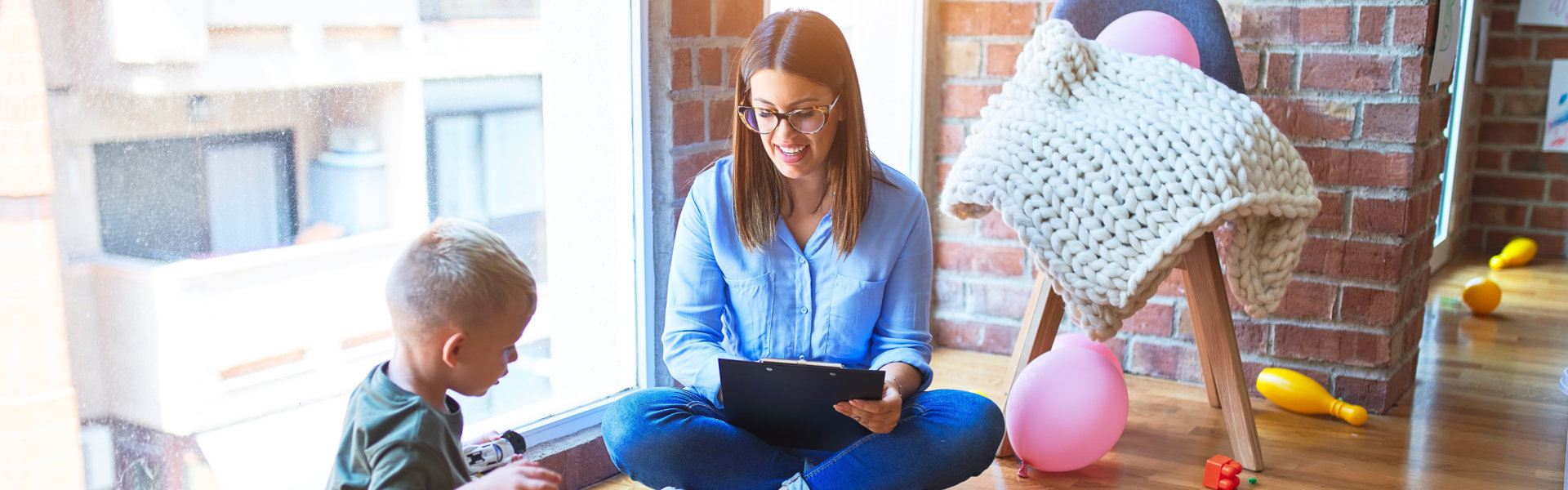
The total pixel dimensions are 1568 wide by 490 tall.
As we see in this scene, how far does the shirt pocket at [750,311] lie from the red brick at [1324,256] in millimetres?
1206

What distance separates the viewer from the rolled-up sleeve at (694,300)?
1.50 m

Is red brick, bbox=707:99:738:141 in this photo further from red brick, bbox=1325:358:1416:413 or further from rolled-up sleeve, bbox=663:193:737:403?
red brick, bbox=1325:358:1416:413

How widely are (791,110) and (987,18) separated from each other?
1240 millimetres

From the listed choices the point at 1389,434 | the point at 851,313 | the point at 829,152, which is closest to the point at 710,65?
the point at 829,152

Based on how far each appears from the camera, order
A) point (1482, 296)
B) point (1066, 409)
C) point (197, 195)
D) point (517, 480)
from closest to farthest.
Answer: point (517, 480)
point (197, 195)
point (1066, 409)
point (1482, 296)

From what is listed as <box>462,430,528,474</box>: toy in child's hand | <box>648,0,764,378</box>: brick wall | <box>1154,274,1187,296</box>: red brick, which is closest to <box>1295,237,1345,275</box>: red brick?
<box>1154,274,1187,296</box>: red brick

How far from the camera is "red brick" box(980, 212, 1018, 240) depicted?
2527 millimetres

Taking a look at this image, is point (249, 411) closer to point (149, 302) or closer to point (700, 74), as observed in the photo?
point (149, 302)

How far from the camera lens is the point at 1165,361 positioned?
7.91 ft

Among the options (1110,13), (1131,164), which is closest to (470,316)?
(1131,164)

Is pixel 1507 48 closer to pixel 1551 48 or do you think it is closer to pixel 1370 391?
pixel 1551 48

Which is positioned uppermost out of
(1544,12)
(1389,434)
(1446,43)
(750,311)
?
(1544,12)

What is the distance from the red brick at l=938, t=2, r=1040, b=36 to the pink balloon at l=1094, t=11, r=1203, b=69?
536mm

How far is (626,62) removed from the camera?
177cm
